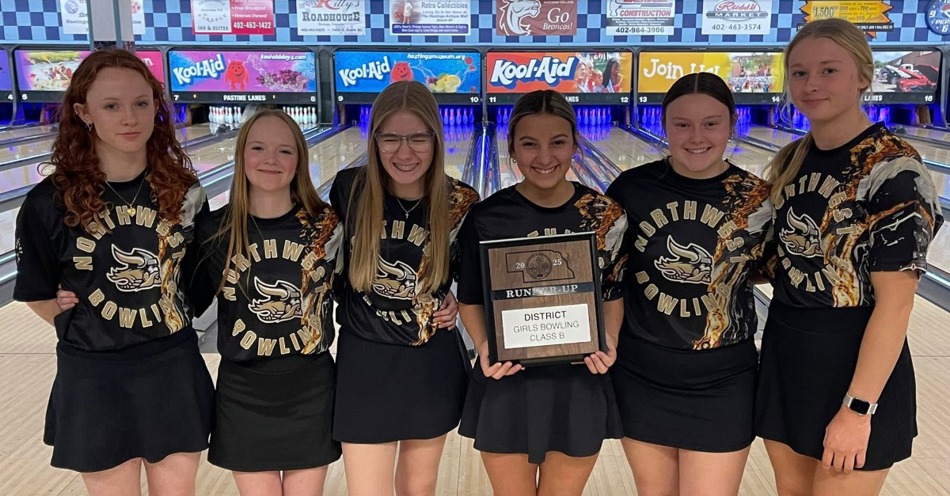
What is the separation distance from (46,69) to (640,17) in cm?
503

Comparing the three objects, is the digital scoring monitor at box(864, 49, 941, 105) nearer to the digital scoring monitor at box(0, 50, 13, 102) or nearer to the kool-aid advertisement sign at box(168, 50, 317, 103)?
the kool-aid advertisement sign at box(168, 50, 317, 103)

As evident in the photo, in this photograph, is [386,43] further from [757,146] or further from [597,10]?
[757,146]

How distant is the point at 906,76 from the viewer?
6.29m

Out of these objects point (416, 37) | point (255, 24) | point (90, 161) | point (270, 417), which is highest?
point (255, 24)

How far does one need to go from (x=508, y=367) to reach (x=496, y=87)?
5433mm

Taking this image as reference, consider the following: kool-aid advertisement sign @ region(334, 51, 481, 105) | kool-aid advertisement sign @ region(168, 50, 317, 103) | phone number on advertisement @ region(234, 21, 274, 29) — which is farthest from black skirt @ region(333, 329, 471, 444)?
phone number on advertisement @ region(234, 21, 274, 29)

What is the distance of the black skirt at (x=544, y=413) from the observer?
52.3 inches

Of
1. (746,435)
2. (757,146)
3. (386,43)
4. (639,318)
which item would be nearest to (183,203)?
(639,318)

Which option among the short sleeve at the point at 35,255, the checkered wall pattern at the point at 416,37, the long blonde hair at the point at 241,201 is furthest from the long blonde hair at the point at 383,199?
the checkered wall pattern at the point at 416,37

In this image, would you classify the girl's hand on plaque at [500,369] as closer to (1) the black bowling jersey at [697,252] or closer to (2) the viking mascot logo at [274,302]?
(1) the black bowling jersey at [697,252]

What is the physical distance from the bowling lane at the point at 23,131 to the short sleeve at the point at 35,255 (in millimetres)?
5354

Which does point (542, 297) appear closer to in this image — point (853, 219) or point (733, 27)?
point (853, 219)

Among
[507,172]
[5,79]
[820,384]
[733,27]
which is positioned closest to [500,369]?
[820,384]

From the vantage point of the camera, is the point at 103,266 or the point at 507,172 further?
the point at 507,172
